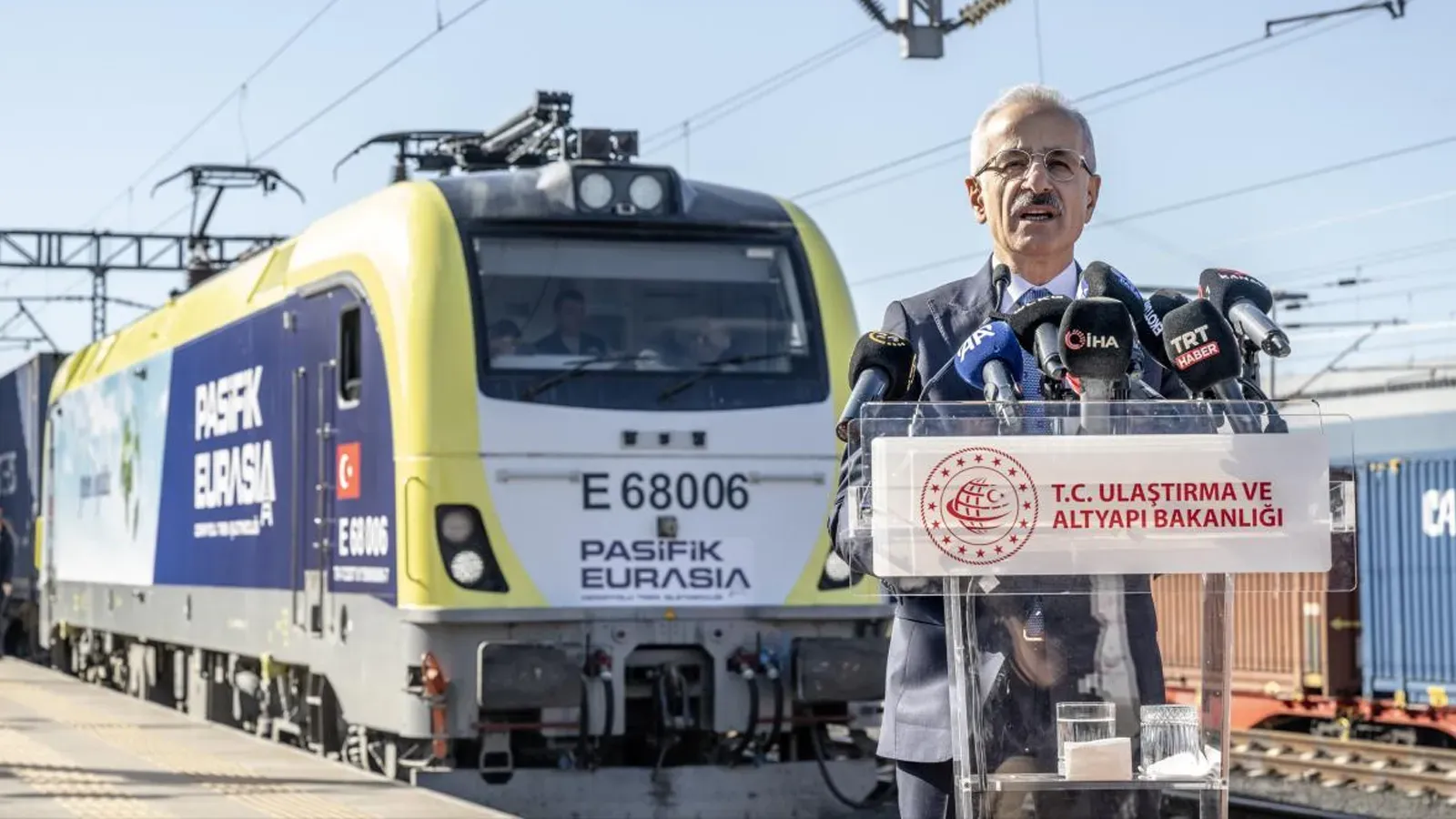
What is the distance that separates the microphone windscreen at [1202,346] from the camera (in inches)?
98.9

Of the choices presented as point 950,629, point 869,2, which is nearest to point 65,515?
point 869,2

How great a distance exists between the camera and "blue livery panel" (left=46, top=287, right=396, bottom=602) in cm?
1009

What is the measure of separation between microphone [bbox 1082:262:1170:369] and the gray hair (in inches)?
10.1

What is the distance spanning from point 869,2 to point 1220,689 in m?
10.8

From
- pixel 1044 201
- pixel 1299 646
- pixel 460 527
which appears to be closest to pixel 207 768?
pixel 460 527

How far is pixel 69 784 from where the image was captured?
10000 millimetres

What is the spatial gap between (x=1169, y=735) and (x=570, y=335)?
744cm

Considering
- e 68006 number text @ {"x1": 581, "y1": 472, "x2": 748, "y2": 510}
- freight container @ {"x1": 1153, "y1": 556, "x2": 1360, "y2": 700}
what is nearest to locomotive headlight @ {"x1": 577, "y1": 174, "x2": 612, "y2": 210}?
e 68006 number text @ {"x1": 581, "y1": 472, "x2": 748, "y2": 510}

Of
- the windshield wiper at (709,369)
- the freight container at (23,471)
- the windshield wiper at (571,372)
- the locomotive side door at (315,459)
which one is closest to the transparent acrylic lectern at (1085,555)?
the windshield wiper at (571,372)

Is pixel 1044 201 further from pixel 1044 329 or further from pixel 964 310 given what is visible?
pixel 1044 329

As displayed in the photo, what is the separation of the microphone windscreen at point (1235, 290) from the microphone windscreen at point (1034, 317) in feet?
0.86

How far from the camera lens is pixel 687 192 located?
10148 mm

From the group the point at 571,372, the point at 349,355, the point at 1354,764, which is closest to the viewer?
the point at 571,372

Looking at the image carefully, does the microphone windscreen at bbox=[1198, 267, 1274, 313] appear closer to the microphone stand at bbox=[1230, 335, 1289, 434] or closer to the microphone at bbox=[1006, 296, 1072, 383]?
the microphone stand at bbox=[1230, 335, 1289, 434]
